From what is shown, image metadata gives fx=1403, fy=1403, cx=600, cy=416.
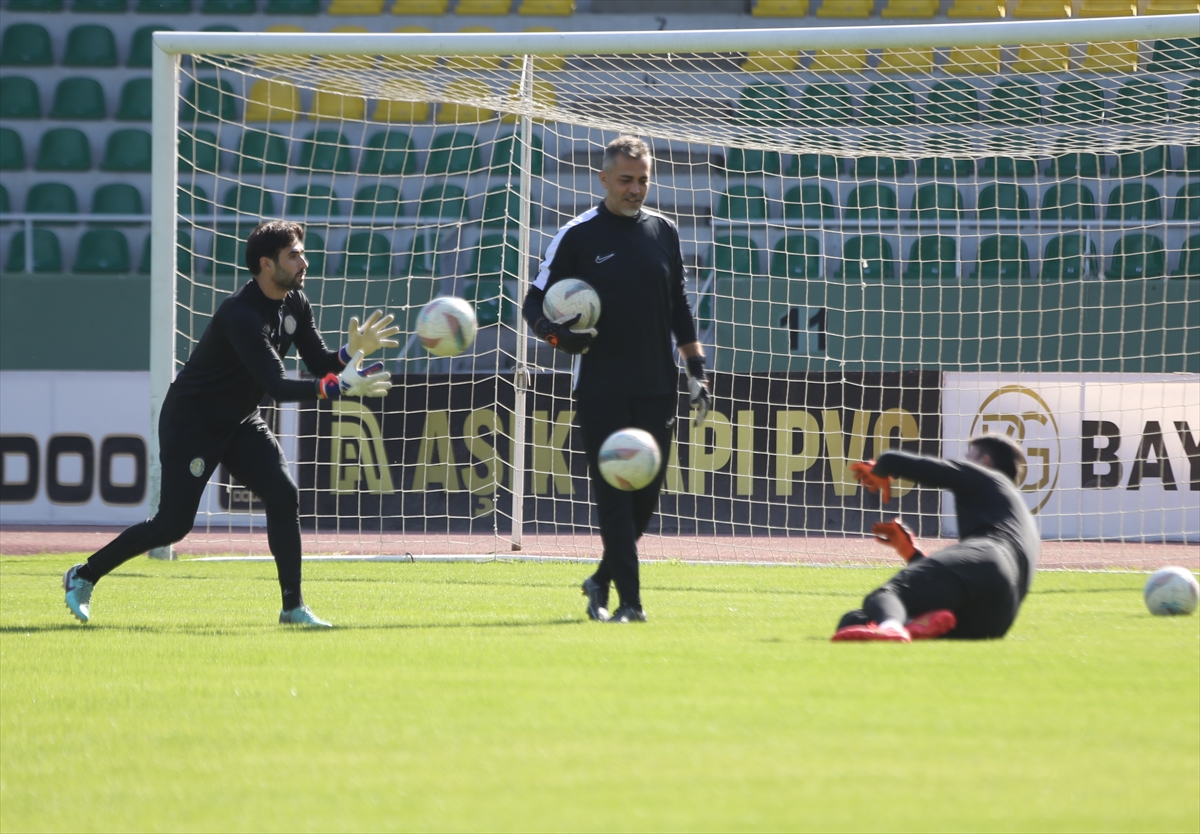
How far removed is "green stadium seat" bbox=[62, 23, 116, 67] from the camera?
699 inches

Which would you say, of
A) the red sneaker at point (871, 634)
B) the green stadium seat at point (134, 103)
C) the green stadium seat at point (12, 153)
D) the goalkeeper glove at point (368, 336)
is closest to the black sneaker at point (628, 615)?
the red sneaker at point (871, 634)

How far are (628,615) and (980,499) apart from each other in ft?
5.16

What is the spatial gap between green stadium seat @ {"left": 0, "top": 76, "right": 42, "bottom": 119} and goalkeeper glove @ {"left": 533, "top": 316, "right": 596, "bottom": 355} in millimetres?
13830

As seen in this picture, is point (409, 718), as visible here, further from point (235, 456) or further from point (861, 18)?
point (861, 18)

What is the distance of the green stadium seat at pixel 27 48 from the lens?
17.7 metres

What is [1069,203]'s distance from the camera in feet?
47.7

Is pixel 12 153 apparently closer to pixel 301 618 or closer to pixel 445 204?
pixel 445 204

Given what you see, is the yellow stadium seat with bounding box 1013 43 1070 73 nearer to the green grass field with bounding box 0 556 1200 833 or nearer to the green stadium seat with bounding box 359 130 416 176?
the green stadium seat with bounding box 359 130 416 176

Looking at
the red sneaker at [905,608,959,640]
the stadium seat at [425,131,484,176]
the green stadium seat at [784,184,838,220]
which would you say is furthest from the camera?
the stadium seat at [425,131,484,176]

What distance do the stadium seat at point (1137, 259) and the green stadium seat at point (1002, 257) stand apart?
2.83 ft

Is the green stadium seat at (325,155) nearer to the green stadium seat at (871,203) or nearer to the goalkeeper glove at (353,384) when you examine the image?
the green stadium seat at (871,203)

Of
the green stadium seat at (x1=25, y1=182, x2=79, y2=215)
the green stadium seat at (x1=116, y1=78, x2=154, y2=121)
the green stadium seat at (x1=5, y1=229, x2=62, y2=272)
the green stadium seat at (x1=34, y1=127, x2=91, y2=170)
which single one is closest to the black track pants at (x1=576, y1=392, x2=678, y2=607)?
the green stadium seat at (x1=5, y1=229, x2=62, y2=272)

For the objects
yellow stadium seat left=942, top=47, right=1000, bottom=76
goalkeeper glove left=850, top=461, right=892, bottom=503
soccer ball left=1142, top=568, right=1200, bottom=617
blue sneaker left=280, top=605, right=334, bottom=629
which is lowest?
blue sneaker left=280, top=605, right=334, bottom=629

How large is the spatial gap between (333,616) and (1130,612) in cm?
373
